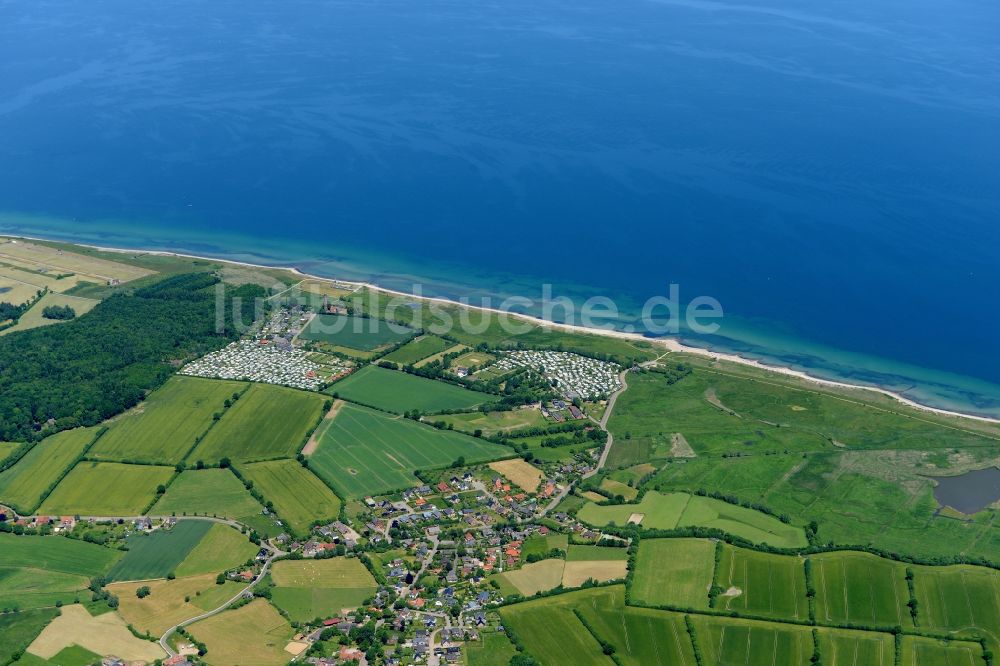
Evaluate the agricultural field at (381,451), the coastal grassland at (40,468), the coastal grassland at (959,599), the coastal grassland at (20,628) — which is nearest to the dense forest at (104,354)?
the coastal grassland at (40,468)

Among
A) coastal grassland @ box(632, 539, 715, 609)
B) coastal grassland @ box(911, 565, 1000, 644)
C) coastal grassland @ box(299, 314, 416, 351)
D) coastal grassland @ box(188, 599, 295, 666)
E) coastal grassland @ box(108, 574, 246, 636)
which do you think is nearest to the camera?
coastal grassland @ box(188, 599, 295, 666)

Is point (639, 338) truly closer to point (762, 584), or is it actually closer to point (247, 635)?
point (762, 584)

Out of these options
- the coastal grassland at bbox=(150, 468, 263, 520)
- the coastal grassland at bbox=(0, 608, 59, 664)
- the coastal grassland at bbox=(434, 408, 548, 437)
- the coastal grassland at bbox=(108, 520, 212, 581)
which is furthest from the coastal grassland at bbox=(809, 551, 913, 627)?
the coastal grassland at bbox=(0, 608, 59, 664)

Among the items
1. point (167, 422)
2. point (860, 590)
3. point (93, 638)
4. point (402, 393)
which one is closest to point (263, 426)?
point (167, 422)

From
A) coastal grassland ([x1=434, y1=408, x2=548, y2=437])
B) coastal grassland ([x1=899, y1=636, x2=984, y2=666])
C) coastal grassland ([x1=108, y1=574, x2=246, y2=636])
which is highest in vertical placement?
coastal grassland ([x1=434, y1=408, x2=548, y2=437])

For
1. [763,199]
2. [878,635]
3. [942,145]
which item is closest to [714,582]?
[878,635]

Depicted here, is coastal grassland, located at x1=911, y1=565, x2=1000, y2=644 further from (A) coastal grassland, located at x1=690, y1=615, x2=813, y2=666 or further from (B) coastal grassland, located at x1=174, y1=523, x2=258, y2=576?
(B) coastal grassland, located at x1=174, y1=523, x2=258, y2=576

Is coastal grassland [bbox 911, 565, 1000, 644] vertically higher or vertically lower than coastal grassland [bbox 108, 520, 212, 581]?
higher
